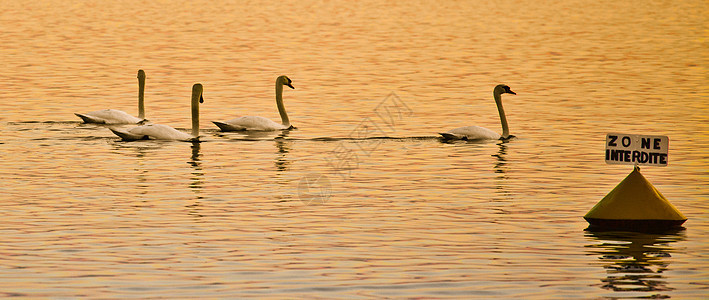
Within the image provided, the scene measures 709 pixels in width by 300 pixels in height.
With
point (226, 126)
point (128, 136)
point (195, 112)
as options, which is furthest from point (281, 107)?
point (128, 136)

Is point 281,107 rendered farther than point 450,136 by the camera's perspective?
Yes

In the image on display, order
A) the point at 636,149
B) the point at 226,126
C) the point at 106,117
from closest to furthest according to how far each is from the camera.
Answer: the point at 636,149, the point at 226,126, the point at 106,117

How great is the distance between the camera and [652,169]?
2472 centimetres

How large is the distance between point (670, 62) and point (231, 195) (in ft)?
123

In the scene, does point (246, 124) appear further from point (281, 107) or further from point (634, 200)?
point (634, 200)

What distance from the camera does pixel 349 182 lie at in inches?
919

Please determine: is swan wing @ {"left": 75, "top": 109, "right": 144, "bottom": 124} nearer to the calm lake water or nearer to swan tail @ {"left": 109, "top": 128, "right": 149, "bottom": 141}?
the calm lake water

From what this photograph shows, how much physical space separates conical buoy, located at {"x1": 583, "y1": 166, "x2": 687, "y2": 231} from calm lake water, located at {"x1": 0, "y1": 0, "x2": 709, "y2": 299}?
1.00 ft

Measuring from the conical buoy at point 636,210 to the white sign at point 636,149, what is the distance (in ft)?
1.56

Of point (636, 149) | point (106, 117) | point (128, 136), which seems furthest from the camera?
point (106, 117)

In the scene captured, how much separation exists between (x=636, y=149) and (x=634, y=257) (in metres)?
1.76

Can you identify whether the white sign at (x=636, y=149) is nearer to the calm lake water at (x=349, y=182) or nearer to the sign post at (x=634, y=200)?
the sign post at (x=634, y=200)

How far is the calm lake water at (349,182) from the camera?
50.6 ft

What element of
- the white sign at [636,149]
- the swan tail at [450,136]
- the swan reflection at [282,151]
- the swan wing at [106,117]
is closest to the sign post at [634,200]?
the white sign at [636,149]
